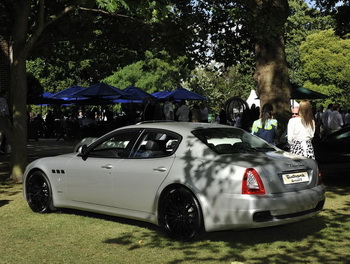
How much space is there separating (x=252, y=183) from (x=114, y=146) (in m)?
2.66

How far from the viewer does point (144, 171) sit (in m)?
6.74

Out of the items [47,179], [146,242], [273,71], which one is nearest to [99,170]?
[47,179]

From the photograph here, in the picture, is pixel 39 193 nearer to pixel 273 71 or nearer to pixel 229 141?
pixel 229 141

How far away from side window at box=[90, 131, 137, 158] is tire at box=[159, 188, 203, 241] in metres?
1.13

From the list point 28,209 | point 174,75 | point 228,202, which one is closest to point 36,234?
point 28,209

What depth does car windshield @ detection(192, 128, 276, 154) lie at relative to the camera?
6.66m

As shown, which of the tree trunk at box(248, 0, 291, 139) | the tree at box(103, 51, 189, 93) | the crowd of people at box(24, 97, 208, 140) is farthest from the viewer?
the tree at box(103, 51, 189, 93)

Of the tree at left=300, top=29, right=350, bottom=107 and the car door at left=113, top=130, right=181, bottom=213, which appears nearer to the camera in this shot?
the car door at left=113, top=130, right=181, bottom=213

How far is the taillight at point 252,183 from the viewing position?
19.3 feet

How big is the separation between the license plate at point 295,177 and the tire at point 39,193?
3703mm

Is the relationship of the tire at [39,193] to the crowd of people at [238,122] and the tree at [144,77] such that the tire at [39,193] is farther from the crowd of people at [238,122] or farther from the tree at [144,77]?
the tree at [144,77]


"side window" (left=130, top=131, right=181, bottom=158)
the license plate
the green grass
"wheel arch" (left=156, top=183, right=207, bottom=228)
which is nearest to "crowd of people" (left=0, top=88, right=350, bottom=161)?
the green grass

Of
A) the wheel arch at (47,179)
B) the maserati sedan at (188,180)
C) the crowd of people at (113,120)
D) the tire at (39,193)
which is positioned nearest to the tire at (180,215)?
the maserati sedan at (188,180)

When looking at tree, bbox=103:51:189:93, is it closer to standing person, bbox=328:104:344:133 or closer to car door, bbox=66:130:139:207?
standing person, bbox=328:104:344:133
